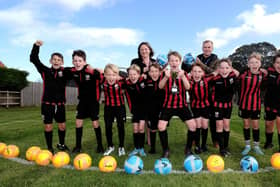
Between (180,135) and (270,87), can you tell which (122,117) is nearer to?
(180,135)

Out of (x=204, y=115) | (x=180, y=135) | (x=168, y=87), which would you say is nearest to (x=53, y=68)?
(x=168, y=87)

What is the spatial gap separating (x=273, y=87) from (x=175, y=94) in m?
2.31

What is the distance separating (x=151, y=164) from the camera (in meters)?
5.20

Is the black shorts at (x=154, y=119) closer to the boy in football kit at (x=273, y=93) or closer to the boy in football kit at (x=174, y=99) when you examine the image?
the boy in football kit at (x=174, y=99)

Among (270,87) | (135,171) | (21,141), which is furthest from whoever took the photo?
(21,141)

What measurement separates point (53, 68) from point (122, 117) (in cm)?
197

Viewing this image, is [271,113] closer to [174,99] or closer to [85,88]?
Answer: [174,99]

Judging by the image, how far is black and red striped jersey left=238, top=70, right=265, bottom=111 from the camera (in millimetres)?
6031

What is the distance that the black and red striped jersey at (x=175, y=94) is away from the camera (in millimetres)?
5609

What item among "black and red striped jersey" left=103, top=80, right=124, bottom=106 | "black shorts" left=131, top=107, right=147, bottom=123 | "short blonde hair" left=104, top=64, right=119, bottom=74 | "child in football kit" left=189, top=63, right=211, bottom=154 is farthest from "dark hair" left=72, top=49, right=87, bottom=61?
"child in football kit" left=189, top=63, right=211, bottom=154

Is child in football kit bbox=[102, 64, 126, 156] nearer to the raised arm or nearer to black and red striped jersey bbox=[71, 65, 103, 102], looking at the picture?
black and red striped jersey bbox=[71, 65, 103, 102]

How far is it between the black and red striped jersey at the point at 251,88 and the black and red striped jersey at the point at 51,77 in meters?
4.03

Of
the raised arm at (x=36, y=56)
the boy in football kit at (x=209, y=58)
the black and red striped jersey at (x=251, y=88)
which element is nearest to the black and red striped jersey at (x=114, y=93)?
the raised arm at (x=36, y=56)

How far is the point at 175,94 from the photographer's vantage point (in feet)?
18.4
